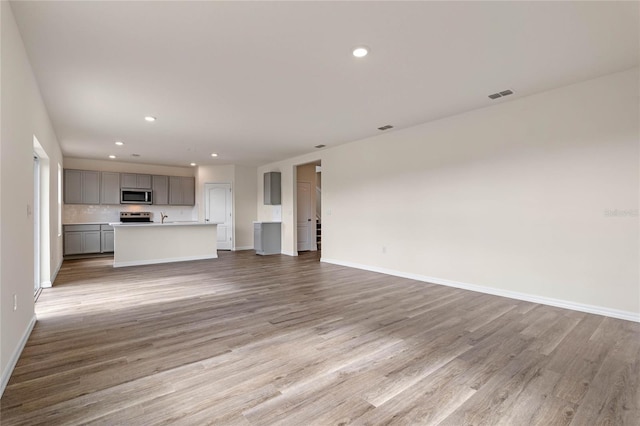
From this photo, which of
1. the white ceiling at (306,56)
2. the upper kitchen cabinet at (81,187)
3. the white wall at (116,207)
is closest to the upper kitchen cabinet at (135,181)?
the white wall at (116,207)

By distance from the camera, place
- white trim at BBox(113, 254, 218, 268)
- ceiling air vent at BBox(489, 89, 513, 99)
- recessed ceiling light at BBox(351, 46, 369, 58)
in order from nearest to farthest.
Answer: recessed ceiling light at BBox(351, 46, 369, 58) → ceiling air vent at BBox(489, 89, 513, 99) → white trim at BBox(113, 254, 218, 268)

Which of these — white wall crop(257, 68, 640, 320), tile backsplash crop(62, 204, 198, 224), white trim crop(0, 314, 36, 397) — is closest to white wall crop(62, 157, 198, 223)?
tile backsplash crop(62, 204, 198, 224)

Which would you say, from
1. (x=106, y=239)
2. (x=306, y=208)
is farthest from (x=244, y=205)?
(x=106, y=239)

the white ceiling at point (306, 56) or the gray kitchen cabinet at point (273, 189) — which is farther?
the gray kitchen cabinet at point (273, 189)

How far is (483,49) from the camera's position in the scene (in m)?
2.73

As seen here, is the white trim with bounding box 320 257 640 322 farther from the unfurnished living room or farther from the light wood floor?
the light wood floor

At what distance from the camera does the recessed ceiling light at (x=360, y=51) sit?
271 centimetres

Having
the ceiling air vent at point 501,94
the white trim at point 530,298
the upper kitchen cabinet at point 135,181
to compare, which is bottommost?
the white trim at point 530,298

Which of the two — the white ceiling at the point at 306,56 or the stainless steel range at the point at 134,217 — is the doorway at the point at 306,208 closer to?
the white ceiling at the point at 306,56

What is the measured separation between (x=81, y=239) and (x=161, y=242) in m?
2.69

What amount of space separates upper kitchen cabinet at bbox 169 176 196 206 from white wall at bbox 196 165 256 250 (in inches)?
5.9

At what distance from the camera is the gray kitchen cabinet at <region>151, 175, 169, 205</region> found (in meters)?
8.92

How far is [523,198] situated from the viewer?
3.88 m

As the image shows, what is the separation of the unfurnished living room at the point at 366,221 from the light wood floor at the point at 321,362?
0.7 inches
